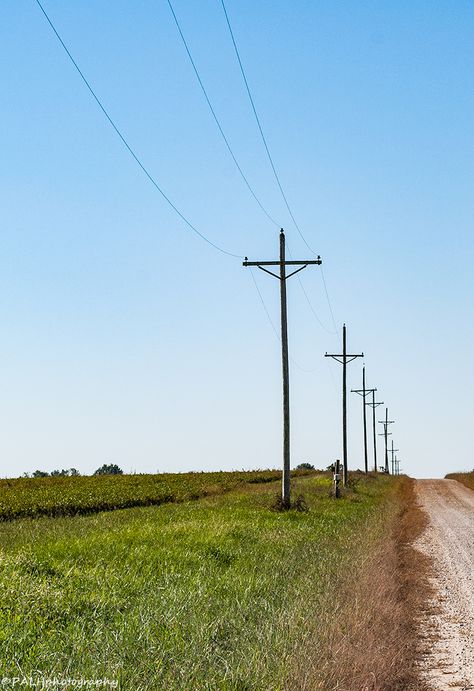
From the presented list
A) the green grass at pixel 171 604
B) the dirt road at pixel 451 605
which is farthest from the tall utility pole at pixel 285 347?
the green grass at pixel 171 604

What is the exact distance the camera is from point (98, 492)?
4428 cm

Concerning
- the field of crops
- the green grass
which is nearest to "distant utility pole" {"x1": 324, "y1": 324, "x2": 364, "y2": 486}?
the field of crops

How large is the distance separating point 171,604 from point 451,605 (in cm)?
546

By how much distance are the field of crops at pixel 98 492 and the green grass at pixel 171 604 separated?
58.6 ft

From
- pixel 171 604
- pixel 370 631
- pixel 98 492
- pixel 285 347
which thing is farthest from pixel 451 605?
pixel 98 492

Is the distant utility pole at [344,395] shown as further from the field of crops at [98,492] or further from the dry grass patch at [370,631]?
the dry grass patch at [370,631]

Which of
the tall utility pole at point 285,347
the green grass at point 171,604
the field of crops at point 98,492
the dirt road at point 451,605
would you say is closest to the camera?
the green grass at point 171,604

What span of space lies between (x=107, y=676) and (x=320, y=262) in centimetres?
2403

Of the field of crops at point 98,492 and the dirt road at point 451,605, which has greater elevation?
the field of crops at point 98,492

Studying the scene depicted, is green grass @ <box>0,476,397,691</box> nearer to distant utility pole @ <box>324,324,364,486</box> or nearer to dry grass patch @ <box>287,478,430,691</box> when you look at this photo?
dry grass patch @ <box>287,478,430,691</box>

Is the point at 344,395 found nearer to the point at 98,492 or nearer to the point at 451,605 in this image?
the point at 98,492

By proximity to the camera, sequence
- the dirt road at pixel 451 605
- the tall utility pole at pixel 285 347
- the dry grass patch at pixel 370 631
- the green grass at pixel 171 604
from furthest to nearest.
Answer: the tall utility pole at pixel 285 347 < the dirt road at pixel 451 605 < the dry grass patch at pixel 370 631 < the green grass at pixel 171 604

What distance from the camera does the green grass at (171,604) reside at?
7.01 meters

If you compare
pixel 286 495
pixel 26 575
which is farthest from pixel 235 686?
pixel 286 495
